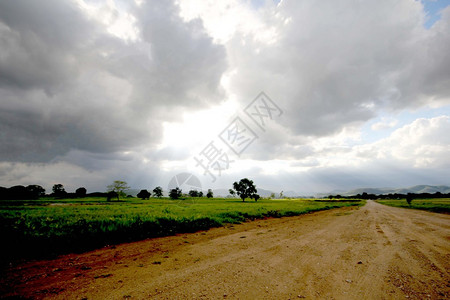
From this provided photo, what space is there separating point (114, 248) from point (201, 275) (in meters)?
5.23

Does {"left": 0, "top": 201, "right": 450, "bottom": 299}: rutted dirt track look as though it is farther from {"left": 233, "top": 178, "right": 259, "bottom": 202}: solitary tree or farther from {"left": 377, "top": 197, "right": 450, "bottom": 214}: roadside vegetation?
{"left": 233, "top": 178, "right": 259, "bottom": 202}: solitary tree

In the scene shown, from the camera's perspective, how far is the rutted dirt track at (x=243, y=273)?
4293mm

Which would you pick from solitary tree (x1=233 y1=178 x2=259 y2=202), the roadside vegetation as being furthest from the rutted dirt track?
solitary tree (x1=233 y1=178 x2=259 y2=202)

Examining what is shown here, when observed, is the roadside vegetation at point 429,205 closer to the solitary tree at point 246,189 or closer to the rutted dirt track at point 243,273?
the rutted dirt track at point 243,273

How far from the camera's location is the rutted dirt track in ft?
14.1

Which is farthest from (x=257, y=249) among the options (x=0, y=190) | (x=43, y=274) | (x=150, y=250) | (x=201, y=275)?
(x=0, y=190)

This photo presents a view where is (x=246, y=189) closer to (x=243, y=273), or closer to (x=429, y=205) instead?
(x=429, y=205)

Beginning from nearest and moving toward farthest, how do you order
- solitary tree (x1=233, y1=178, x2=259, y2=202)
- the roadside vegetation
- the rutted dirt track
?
the rutted dirt track, the roadside vegetation, solitary tree (x1=233, y1=178, x2=259, y2=202)

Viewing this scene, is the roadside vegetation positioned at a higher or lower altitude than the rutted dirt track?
lower

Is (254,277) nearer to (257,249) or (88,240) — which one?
(257,249)

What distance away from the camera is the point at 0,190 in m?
67.9

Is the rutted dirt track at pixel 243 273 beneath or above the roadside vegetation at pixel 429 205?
above

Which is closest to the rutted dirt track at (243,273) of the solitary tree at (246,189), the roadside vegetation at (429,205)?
the roadside vegetation at (429,205)

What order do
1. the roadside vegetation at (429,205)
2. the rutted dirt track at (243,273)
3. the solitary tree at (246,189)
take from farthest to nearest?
the solitary tree at (246,189)
the roadside vegetation at (429,205)
the rutted dirt track at (243,273)
